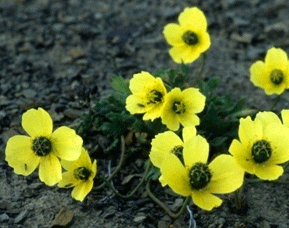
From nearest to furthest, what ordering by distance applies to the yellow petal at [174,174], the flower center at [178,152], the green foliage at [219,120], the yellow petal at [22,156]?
the yellow petal at [174,174], the flower center at [178,152], the yellow petal at [22,156], the green foliage at [219,120]

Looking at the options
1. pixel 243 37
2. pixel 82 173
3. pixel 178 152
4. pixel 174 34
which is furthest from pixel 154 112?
pixel 243 37

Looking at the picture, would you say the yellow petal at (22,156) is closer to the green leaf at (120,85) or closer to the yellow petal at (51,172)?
the yellow petal at (51,172)

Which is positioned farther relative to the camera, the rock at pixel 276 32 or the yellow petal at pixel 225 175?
the rock at pixel 276 32

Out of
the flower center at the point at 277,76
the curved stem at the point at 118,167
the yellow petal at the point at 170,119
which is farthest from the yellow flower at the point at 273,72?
the curved stem at the point at 118,167

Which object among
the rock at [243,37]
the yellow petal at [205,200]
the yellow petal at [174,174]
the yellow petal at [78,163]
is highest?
the yellow petal at [174,174]

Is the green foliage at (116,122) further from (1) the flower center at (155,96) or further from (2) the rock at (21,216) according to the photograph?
(2) the rock at (21,216)

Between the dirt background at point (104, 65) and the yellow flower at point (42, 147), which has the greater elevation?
the yellow flower at point (42, 147)

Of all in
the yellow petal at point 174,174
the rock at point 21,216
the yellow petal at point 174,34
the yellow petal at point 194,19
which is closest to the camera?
the yellow petal at point 174,174

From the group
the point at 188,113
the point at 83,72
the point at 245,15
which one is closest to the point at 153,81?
the point at 188,113

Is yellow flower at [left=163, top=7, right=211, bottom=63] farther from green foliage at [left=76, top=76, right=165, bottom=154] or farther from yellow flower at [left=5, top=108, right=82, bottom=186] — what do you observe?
yellow flower at [left=5, top=108, right=82, bottom=186]
